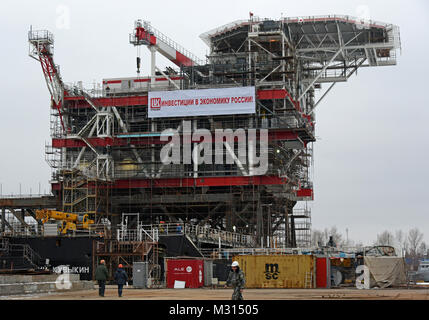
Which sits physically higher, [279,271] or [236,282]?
[236,282]

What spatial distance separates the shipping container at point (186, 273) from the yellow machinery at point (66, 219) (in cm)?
1802

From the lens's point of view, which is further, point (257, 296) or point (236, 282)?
point (257, 296)

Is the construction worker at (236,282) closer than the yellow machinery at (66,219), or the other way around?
the construction worker at (236,282)

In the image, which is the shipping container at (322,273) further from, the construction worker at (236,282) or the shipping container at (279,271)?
the construction worker at (236,282)

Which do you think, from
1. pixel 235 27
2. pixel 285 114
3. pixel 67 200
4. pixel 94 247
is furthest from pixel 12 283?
pixel 235 27

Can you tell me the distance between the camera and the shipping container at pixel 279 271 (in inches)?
1954

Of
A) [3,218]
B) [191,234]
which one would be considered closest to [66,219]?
[191,234]

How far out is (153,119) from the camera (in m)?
80.8

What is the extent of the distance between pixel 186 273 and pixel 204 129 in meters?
29.6

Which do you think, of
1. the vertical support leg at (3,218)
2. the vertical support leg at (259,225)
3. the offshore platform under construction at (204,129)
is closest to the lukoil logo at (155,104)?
the offshore platform under construction at (204,129)

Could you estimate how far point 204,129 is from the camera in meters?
78.5

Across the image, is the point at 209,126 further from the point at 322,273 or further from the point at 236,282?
the point at 236,282

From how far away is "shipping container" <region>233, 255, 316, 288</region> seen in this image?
49.6 meters

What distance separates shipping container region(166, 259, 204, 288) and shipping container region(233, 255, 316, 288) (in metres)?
2.76
